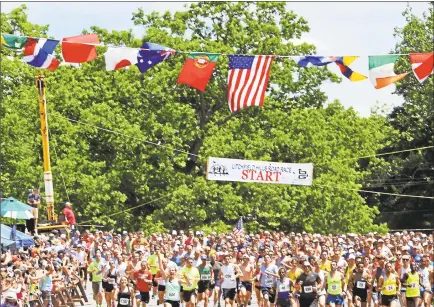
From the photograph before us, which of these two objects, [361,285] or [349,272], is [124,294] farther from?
[361,285]

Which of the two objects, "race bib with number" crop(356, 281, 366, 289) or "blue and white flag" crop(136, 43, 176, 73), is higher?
"blue and white flag" crop(136, 43, 176, 73)

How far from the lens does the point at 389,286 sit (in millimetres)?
26047

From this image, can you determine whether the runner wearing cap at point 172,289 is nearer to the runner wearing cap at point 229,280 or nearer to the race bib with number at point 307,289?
the runner wearing cap at point 229,280

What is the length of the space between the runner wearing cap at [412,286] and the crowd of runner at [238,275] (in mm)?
23

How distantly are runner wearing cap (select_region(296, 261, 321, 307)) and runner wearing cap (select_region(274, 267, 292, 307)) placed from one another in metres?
1.06

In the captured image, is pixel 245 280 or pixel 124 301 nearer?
pixel 124 301

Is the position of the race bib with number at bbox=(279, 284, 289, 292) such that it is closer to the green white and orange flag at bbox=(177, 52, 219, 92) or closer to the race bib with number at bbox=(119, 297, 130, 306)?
the race bib with number at bbox=(119, 297, 130, 306)

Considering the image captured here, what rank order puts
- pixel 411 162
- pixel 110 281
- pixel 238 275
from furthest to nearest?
pixel 411 162 < pixel 110 281 < pixel 238 275

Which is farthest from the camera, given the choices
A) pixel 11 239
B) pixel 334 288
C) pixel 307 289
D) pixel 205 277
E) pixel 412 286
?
pixel 11 239

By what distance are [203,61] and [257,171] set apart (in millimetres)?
19164

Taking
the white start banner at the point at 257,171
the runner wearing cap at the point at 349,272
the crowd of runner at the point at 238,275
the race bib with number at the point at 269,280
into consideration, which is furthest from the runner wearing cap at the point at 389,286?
the white start banner at the point at 257,171

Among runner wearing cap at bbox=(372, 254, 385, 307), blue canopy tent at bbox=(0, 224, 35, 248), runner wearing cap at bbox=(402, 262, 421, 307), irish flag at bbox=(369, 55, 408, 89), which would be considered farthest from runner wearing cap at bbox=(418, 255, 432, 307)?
blue canopy tent at bbox=(0, 224, 35, 248)

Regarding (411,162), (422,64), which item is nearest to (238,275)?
(422,64)

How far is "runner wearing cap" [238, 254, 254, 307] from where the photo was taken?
95.5ft
